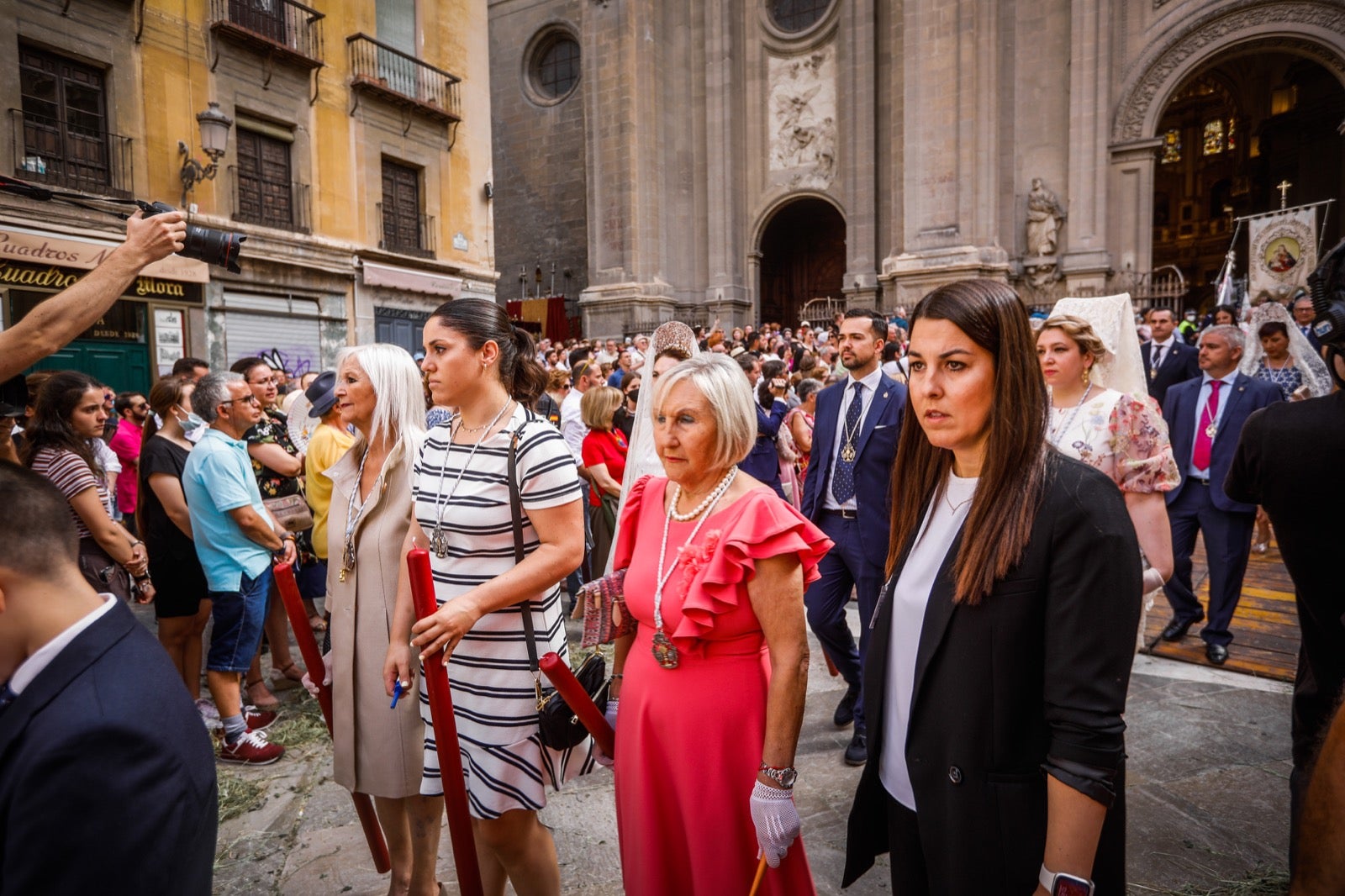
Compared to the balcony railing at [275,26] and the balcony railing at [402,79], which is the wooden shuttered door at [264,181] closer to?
the balcony railing at [275,26]

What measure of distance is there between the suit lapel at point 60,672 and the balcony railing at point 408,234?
54.1 ft

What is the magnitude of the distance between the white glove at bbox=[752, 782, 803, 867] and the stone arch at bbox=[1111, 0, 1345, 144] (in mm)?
21674

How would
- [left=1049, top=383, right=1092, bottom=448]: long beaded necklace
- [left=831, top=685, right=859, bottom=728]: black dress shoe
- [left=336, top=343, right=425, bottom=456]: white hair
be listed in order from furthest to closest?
1. [left=831, top=685, right=859, bottom=728]: black dress shoe
2. [left=1049, top=383, right=1092, bottom=448]: long beaded necklace
3. [left=336, top=343, right=425, bottom=456]: white hair

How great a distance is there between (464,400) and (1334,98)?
105 feet

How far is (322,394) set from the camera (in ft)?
14.7

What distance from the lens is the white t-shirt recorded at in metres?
1.71

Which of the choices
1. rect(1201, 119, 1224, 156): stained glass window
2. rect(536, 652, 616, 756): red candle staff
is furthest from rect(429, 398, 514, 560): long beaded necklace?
rect(1201, 119, 1224, 156): stained glass window

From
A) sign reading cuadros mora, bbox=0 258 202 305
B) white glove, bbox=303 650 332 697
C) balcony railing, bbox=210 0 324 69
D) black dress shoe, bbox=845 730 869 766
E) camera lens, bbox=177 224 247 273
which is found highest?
balcony railing, bbox=210 0 324 69

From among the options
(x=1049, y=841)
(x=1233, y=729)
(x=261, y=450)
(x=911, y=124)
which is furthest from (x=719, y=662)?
(x=911, y=124)

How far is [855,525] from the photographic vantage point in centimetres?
396

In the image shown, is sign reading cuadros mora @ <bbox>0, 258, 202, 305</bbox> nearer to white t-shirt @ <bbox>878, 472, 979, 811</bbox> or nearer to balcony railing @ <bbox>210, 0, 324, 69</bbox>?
balcony railing @ <bbox>210, 0, 324, 69</bbox>

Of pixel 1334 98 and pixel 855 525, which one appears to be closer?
pixel 855 525

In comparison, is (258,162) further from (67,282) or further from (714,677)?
(714,677)

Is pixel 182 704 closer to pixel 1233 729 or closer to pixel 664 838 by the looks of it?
pixel 664 838
